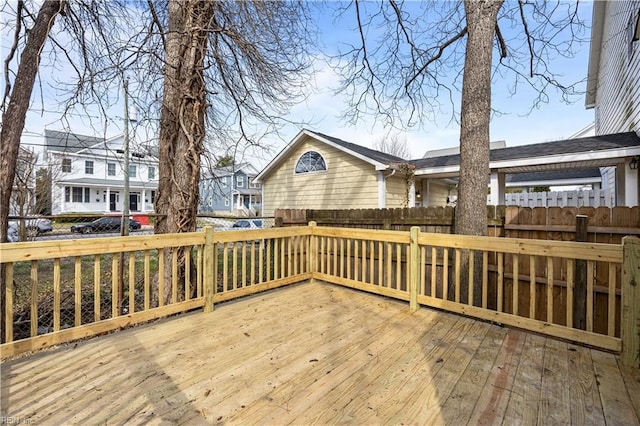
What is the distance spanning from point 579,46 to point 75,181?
79.7 feet

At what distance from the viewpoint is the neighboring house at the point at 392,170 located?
6.12m

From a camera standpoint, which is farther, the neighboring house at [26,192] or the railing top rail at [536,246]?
the neighboring house at [26,192]

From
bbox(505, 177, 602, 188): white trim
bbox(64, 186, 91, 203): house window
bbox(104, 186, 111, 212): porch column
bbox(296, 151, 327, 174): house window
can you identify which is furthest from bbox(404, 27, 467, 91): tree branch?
bbox(64, 186, 91, 203): house window

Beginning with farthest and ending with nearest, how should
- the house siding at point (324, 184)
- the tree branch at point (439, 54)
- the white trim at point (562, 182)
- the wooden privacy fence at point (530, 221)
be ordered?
1. the white trim at point (562, 182)
2. the house siding at point (324, 184)
3. the tree branch at point (439, 54)
4. the wooden privacy fence at point (530, 221)

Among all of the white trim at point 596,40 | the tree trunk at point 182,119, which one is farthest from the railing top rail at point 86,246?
the white trim at point 596,40

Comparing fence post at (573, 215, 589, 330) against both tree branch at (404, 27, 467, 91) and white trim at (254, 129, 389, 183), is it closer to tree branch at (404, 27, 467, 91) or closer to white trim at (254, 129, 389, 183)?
tree branch at (404, 27, 467, 91)

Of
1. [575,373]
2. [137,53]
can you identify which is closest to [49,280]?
[137,53]

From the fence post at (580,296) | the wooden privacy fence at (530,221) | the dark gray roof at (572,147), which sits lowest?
the fence post at (580,296)

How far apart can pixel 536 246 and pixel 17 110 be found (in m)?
5.41

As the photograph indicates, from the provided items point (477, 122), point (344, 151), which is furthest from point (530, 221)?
point (344, 151)

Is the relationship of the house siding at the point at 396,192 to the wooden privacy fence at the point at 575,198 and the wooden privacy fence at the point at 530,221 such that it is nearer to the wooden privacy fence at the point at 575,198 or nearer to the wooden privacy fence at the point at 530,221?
the wooden privacy fence at the point at 530,221

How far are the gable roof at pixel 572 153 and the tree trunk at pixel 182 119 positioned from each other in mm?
6117

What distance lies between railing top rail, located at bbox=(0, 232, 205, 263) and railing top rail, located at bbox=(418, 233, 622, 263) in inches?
108

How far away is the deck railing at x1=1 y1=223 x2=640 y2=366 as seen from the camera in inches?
93.1
